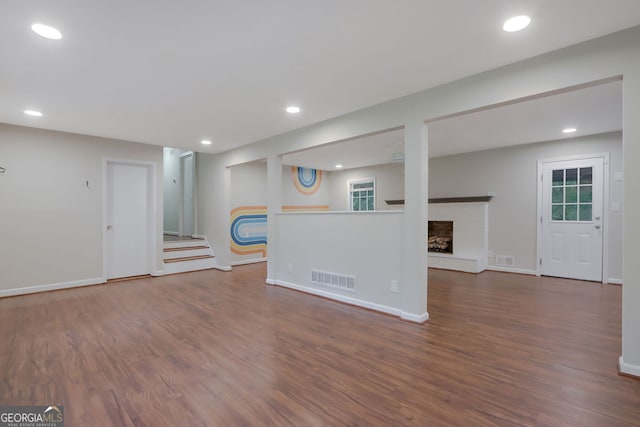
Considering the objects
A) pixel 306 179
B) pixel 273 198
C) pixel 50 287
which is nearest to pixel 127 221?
pixel 50 287

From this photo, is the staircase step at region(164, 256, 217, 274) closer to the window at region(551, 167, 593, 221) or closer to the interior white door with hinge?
the interior white door with hinge

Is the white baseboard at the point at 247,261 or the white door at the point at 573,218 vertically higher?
the white door at the point at 573,218

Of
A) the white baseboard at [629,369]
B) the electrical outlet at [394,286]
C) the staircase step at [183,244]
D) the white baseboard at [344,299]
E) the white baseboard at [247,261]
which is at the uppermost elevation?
the staircase step at [183,244]

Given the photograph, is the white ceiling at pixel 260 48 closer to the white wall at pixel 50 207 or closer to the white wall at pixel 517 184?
the white wall at pixel 50 207

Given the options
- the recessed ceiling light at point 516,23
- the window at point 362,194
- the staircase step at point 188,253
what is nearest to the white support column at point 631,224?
the recessed ceiling light at point 516,23

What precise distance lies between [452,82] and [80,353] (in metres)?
4.19

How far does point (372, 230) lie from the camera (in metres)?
3.71

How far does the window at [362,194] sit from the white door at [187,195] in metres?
4.36

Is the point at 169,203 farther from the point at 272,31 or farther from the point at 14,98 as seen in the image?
the point at 272,31

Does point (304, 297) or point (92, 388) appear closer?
point (92, 388)

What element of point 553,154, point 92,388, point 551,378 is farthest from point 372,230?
point 553,154

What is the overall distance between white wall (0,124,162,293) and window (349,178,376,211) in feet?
18.8

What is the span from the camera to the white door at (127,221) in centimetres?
535

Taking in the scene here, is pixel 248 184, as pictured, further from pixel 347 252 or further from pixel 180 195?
pixel 347 252
